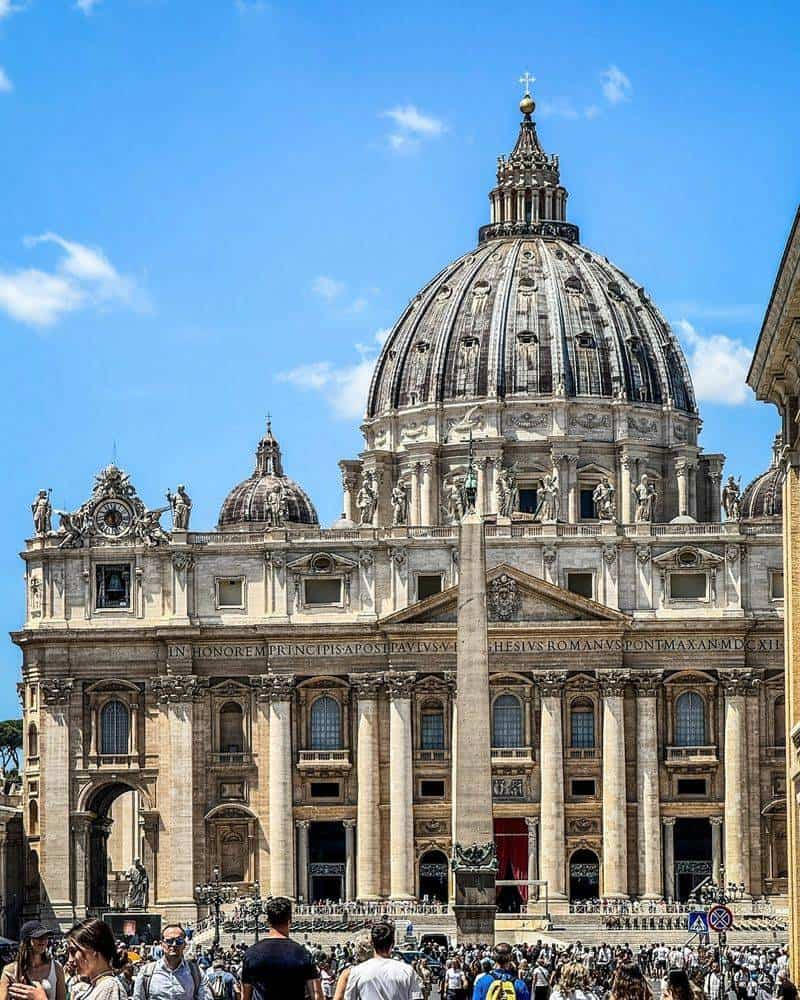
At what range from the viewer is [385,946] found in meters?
21.6

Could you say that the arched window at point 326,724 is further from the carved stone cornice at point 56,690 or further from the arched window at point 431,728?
the carved stone cornice at point 56,690

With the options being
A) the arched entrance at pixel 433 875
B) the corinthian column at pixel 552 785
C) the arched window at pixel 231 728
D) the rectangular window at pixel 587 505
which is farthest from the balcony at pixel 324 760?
the rectangular window at pixel 587 505

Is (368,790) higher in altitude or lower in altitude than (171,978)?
higher

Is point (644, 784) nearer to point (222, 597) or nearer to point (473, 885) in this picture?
point (222, 597)

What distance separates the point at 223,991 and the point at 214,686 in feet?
193

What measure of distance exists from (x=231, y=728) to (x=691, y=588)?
1939cm

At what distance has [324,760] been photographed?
107 metres

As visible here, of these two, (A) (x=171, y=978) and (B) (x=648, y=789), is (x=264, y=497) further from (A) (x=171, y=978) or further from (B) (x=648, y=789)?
(A) (x=171, y=978)

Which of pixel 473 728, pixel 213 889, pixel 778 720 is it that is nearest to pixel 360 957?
pixel 473 728

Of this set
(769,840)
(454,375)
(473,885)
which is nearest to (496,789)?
(769,840)

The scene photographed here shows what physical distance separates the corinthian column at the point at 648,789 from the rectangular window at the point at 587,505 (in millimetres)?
21912

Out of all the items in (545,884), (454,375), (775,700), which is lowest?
(545,884)

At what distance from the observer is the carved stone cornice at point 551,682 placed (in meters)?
106

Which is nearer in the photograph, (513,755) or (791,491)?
(791,491)
